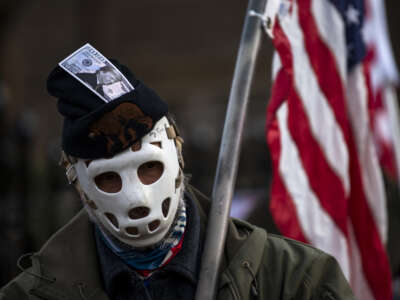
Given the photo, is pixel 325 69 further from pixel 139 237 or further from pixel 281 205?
pixel 139 237

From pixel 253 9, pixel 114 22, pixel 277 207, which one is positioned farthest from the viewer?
pixel 114 22

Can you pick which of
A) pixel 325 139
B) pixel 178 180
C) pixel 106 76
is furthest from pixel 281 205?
pixel 106 76

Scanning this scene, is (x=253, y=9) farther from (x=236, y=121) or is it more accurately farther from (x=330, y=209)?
(x=330, y=209)

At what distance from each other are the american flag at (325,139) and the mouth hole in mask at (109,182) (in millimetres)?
1341

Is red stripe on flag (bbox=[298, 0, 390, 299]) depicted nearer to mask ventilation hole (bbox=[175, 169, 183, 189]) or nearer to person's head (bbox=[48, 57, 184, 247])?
mask ventilation hole (bbox=[175, 169, 183, 189])

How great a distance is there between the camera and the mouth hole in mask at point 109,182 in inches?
131

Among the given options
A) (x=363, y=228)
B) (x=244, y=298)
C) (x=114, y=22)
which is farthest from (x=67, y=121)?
(x=114, y=22)

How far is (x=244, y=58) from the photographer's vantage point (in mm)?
3740

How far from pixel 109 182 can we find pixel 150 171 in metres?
0.17

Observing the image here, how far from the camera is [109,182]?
335 cm

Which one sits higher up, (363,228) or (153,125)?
(153,125)

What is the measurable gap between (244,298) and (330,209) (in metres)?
1.56

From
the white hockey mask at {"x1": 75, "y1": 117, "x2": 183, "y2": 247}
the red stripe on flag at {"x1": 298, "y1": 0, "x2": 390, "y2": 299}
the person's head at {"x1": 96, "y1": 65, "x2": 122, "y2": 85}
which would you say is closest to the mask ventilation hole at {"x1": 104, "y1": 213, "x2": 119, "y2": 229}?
the white hockey mask at {"x1": 75, "y1": 117, "x2": 183, "y2": 247}

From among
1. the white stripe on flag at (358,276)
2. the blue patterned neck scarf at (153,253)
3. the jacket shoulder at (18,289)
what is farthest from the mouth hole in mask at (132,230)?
the white stripe on flag at (358,276)
